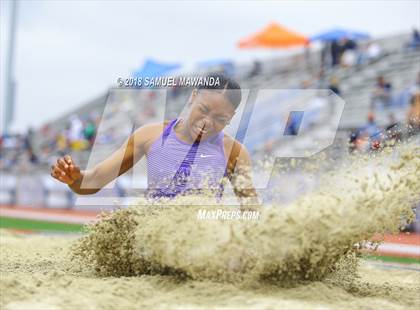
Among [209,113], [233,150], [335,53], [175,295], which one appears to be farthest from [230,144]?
[335,53]

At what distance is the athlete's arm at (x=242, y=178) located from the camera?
5.02m

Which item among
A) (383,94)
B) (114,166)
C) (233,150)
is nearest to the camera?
(233,150)

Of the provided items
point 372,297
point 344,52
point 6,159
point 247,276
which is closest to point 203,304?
point 247,276

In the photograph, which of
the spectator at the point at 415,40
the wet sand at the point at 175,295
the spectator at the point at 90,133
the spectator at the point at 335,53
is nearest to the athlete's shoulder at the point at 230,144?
the wet sand at the point at 175,295

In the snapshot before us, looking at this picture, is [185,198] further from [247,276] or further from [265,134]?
[265,134]

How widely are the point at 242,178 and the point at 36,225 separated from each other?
36.9 feet

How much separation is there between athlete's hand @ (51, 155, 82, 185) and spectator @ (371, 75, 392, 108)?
40.5ft

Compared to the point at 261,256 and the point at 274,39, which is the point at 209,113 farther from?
the point at 274,39

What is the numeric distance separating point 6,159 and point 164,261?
82.2ft

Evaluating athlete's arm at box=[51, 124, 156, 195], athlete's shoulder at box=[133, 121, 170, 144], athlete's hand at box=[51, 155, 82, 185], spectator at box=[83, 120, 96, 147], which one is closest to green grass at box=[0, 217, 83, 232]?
spectator at box=[83, 120, 96, 147]

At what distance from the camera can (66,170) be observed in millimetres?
5504

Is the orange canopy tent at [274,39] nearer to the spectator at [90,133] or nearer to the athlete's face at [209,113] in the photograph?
the spectator at [90,133]

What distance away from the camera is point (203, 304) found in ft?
14.0

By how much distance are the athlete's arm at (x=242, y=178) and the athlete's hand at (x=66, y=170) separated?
3.94 feet
